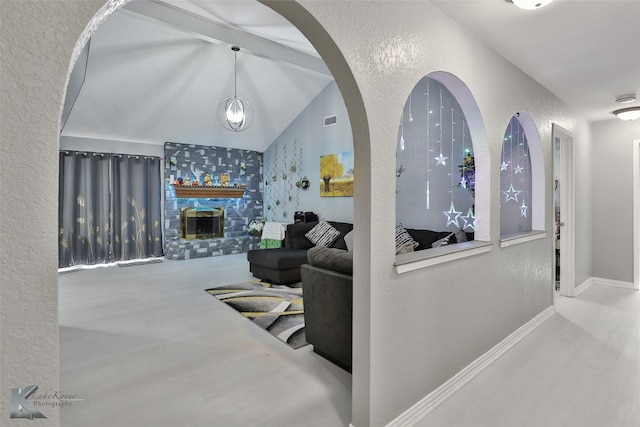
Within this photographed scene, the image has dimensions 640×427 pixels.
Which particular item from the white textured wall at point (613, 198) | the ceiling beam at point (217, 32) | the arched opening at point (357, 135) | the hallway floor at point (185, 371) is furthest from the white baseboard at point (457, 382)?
the ceiling beam at point (217, 32)

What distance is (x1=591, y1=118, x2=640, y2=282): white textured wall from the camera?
4617mm

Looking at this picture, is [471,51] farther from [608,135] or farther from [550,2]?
[608,135]

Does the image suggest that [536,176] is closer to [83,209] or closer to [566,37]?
[566,37]

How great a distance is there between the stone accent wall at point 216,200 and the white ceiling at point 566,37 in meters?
6.01

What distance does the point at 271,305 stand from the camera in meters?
3.78

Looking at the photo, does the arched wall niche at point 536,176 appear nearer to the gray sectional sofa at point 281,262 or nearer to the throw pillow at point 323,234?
the gray sectional sofa at point 281,262

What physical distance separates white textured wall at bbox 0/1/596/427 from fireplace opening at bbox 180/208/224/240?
19.6ft

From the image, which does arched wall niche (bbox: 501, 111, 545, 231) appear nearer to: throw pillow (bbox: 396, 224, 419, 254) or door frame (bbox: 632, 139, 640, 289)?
throw pillow (bbox: 396, 224, 419, 254)

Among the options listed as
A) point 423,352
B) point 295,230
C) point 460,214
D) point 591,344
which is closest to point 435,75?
point 423,352

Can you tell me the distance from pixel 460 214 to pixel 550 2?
2472mm

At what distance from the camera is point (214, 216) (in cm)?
736

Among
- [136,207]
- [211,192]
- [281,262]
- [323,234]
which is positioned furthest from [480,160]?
[136,207]

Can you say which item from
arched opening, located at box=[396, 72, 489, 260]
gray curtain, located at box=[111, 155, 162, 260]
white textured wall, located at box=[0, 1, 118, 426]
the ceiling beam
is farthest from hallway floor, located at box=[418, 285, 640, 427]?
gray curtain, located at box=[111, 155, 162, 260]

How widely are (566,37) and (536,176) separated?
4.78ft
